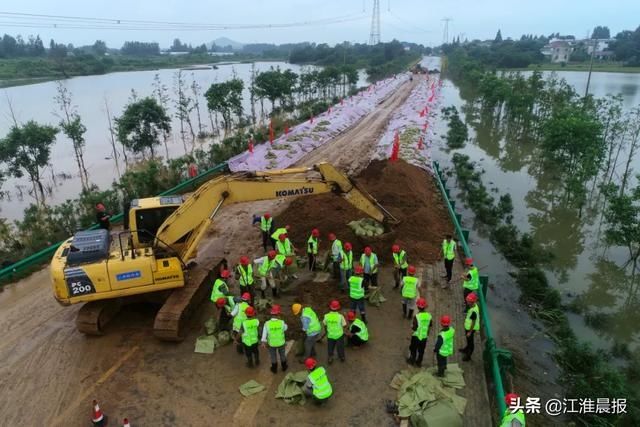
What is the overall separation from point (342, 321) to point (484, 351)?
10.1 feet

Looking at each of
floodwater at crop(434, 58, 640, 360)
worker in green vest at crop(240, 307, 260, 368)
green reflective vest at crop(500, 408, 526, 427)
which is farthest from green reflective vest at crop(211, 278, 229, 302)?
floodwater at crop(434, 58, 640, 360)

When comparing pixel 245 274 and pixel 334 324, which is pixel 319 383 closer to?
pixel 334 324

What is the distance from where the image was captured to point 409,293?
10.1m

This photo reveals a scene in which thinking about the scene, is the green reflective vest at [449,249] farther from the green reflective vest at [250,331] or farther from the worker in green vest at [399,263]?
the green reflective vest at [250,331]

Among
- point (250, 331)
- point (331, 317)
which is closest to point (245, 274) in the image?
point (250, 331)

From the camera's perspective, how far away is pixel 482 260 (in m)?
14.7

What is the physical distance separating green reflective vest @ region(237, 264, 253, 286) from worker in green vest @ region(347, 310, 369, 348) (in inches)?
106

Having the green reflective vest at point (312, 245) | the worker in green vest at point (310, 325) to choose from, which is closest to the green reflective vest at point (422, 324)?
the worker in green vest at point (310, 325)

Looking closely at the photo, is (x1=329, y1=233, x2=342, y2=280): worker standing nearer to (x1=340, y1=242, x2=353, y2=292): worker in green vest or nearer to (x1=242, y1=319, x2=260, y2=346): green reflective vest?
(x1=340, y1=242, x2=353, y2=292): worker in green vest

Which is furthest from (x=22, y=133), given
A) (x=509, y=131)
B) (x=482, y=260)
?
(x=509, y=131)

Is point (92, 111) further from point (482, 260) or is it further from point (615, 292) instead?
point (615, 292)

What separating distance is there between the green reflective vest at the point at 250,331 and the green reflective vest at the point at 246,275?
7.31ft

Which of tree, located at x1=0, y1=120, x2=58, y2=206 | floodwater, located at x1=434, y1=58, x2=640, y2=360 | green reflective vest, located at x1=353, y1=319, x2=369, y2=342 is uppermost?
tree, located at x1=0, y1=120, x2=58, y2=206

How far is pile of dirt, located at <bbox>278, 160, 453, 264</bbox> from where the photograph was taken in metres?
13.4
